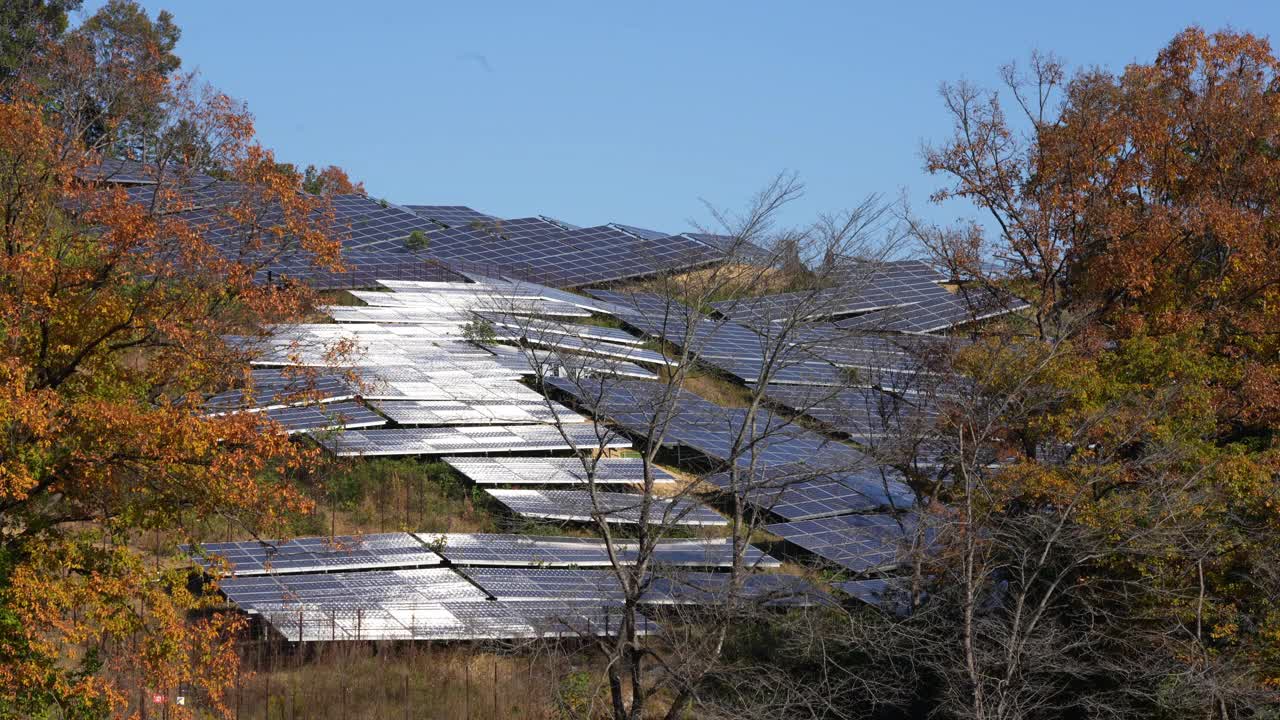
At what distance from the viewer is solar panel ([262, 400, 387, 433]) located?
33594 mm

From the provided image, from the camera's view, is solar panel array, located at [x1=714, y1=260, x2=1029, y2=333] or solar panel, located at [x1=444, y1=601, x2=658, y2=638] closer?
Result: solar panel, located at [x1=444, y1=601, x2=658, y2=638]

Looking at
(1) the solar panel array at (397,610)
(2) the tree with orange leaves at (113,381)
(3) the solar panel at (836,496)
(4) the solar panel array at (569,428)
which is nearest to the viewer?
(2) the tree with orange leaves at (113,381)

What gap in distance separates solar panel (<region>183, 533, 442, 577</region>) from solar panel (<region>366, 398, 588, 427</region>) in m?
7.67

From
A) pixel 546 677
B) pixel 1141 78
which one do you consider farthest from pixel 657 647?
pixel 1141 78

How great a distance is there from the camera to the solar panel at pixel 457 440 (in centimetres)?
3412

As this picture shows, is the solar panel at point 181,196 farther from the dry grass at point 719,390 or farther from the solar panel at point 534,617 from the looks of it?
the dry grass at point 719,390

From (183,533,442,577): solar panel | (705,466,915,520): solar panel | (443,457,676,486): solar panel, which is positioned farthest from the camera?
(705,466,915,520): solar panel

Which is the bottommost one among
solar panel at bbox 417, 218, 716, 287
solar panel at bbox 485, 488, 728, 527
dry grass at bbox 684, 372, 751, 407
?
solar panel at bbox 485, 488, 728, 527

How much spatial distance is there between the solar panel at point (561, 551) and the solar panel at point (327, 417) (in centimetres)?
456

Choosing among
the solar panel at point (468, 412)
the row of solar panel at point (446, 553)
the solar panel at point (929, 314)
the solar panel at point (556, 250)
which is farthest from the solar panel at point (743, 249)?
the solar panel at point (556, 250)

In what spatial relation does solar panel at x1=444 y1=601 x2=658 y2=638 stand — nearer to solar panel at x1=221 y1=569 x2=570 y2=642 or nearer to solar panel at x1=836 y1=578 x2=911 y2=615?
solar panel at x1=221 y1=569 x2=570 y2=642

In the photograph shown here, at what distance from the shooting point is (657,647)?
26297 millimetres

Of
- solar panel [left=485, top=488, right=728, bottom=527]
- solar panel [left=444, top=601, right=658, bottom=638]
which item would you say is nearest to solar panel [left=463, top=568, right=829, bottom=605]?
solar panel [left=444, top=601, right=658, bottom=638]

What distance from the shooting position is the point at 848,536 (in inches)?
1292
